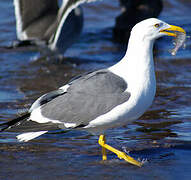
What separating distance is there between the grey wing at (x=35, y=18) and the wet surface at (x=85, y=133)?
41 cm

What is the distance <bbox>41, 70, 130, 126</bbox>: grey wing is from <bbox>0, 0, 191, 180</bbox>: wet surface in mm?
499

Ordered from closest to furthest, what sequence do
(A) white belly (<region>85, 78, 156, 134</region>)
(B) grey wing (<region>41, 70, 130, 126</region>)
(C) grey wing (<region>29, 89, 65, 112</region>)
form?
1. (A) white belly (<region>85, 78, 156, 134</region>)
2. (B) grey wing (<region>41, 70, 130, 126</region>)
3. (C) grey wing (<region>29, 89, 65, 112</region>)

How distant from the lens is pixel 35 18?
9273 millimetres

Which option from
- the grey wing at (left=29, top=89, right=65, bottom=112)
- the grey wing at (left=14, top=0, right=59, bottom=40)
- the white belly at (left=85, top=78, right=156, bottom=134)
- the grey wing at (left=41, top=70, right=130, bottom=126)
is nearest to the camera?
the white belly at (left=85, top=78, right=156, bottom=134)

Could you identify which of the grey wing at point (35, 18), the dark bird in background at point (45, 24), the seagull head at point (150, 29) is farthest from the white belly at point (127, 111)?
the grey wing at point (35, 18)

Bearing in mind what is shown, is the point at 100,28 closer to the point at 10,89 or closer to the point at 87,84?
the point at 10,89

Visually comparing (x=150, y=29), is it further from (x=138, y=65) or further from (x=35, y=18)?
(x=35, y=18)

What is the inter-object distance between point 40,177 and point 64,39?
4.81 m

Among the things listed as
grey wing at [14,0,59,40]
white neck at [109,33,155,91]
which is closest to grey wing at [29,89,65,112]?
white neck at [109,33,155,91]

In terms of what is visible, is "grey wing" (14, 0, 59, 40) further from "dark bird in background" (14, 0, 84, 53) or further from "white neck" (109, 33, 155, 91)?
"white neck" (109, 33, 155, 91)

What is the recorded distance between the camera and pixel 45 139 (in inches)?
219

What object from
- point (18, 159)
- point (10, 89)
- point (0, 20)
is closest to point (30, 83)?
point (10, 89)

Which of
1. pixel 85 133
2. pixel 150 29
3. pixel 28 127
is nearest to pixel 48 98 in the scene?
pixel 28 127

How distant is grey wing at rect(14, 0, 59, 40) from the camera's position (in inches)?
359
